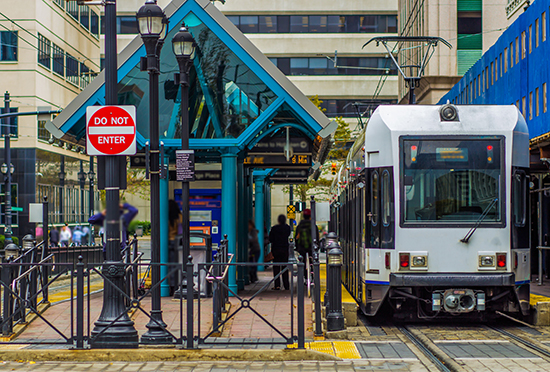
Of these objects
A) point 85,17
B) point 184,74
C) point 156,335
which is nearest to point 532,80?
point 184,74

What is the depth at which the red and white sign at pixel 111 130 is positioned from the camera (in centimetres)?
903

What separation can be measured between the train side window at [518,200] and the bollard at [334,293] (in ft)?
9.52

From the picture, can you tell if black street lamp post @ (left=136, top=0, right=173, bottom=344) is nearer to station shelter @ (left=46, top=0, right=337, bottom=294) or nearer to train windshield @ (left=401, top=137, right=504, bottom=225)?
train windshield @ (left=401, top=137, right=504, bottom=225)

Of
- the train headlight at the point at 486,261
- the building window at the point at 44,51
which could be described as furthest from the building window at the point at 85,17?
the train headlight at the point at 486,261

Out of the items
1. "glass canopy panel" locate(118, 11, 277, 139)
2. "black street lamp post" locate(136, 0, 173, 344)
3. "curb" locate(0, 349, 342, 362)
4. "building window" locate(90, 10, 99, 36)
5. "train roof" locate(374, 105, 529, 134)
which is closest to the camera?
"curb" locate(0, 349, 342, 362)

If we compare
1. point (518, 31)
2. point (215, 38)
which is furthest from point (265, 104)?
point (518, 31)

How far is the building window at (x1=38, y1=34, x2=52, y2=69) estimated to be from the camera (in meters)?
41.5

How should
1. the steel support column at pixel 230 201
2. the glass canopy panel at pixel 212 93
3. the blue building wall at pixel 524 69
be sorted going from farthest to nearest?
the blue building wall at pixel 524 69, the steel support column at pixel 230 201, the glass canopy panel at pixel 212 93

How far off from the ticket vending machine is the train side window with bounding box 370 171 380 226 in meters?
5.04

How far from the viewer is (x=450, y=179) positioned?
11.3m

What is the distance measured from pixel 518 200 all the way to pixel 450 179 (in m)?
1.05

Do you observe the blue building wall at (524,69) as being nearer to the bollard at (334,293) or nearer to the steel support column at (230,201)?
the steel support column at (230,201)

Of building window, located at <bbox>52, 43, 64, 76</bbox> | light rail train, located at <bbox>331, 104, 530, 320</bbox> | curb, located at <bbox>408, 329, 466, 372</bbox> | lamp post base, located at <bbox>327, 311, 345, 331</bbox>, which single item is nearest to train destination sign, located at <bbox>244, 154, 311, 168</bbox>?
light rail train, located at <bbox>331, 104, 530, 320</bbox>

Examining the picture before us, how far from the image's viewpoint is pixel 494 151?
36.9ft
